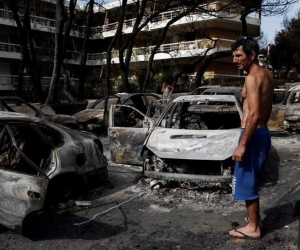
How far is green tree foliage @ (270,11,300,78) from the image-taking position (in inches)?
1410

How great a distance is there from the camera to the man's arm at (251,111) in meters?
3.76

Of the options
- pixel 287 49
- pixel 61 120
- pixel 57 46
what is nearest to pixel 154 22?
pixel 287 49

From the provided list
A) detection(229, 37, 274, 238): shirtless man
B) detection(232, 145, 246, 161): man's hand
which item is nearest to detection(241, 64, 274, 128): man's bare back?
detection(229, 37, 274, 238): shirtless man

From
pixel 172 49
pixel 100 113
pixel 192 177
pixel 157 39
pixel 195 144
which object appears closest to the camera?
pixel 192 177

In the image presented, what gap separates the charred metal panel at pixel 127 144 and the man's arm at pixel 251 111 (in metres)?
3.52

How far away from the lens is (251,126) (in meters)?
3.78

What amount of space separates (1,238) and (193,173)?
2.93 metres

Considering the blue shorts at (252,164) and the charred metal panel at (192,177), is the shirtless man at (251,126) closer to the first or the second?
the blue shorts at (252,164)

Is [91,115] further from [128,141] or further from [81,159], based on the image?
[81,159]

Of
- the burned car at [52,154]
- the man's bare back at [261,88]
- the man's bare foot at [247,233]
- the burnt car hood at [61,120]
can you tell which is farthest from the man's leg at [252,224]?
the burnt car hood at [61,120]

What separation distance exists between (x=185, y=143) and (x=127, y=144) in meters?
1.84

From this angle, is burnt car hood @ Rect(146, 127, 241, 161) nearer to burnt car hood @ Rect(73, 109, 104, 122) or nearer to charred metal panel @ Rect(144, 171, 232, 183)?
charred metal panel @ Rect(144, 171, 232, 183)

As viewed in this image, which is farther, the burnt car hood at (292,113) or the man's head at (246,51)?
the burnt car hood at (292,113)

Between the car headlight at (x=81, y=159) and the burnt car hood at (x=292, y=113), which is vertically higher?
the burnt car hood at (x=292, y=113)
